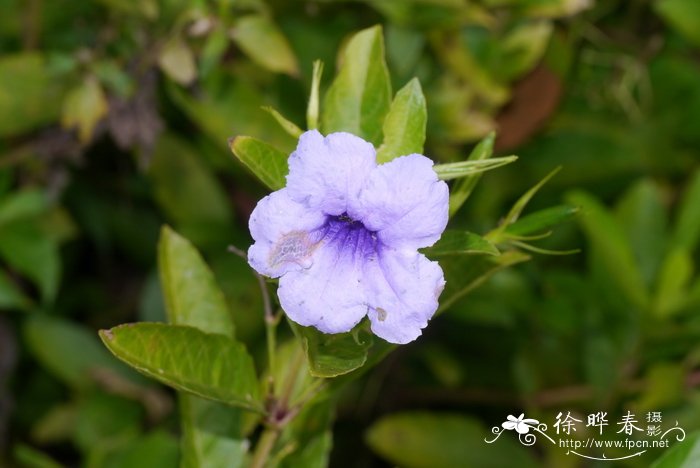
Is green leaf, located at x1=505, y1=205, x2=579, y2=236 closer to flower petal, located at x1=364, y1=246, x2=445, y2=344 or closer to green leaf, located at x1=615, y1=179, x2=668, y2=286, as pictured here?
flower petal, located at x1=364, y1=246, x2=445, y2=344

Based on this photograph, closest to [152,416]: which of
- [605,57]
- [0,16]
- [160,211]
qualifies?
[160,211]

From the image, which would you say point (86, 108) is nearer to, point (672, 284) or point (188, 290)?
point (188, 290)

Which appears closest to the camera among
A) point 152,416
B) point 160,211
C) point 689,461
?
point 689,461

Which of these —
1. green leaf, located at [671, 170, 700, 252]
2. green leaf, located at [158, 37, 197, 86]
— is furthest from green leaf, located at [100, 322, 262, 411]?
green leaf, located at [671, 170, 700, 252]

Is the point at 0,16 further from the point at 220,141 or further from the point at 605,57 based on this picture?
the point at 605,57

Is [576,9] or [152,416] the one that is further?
[152,416]

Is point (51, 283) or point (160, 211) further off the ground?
point (160, 211)
